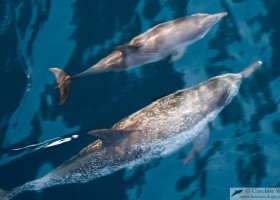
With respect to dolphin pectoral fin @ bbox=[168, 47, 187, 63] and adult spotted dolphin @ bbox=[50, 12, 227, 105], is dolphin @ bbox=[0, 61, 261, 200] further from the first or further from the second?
adult spotted dolphin @ bbox=[50, 12, 227, 105]

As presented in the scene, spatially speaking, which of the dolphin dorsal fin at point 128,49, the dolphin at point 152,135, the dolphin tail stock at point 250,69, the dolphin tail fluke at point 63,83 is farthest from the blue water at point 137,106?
the dolphin dorsal fin at point 128,49

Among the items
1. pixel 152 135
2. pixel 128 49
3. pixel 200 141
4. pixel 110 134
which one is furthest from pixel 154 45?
pixel 200 141

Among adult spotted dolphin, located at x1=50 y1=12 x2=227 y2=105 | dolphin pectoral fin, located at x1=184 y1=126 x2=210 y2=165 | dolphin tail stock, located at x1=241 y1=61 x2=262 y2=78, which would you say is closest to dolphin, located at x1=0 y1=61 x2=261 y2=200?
dolphin pectoral fin, located at x1=184 y1=126 x2=210 y2=165

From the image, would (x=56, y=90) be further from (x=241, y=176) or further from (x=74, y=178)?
(x=241, y=176)

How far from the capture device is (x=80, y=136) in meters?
7.64

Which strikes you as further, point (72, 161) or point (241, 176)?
point (241, 176)

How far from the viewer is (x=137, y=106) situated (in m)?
7.71

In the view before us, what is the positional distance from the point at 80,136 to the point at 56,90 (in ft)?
3.07

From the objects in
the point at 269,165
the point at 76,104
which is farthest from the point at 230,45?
the point at 76,104

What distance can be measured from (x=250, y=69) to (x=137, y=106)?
211cm

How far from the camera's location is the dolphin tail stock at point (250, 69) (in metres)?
7.74

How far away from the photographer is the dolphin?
7008mm

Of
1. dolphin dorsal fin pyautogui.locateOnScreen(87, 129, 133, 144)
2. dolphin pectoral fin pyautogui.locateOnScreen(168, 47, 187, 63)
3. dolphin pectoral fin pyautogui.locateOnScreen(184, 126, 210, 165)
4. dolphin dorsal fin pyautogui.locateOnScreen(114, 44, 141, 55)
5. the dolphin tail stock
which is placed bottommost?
dolphin pectoral fin pyautogui.locateOnScreen(184, 126, 210, 165)

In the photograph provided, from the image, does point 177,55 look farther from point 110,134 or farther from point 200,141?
point 110,134
